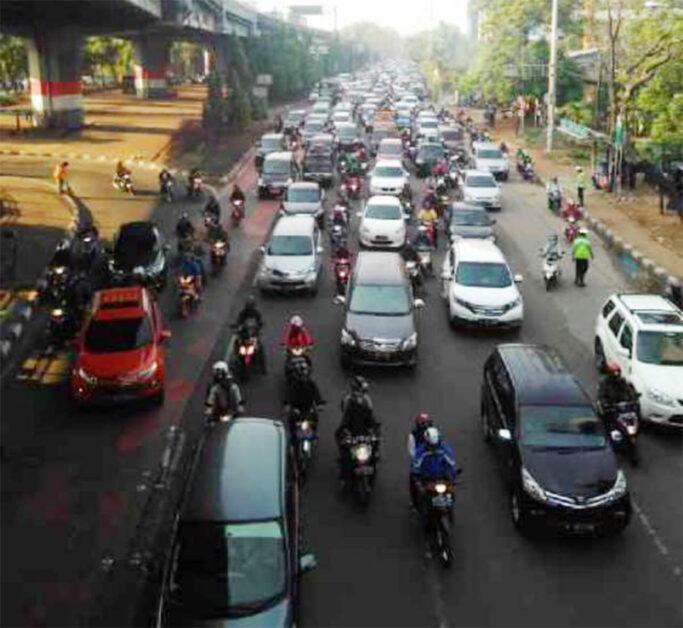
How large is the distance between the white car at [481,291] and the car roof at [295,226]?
429 centimetres

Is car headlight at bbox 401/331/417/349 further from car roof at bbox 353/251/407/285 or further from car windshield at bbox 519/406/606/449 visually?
car windshield at bbox 519/406/606/449

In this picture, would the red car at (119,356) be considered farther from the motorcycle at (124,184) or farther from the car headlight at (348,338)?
the motorcycle at (124,184)

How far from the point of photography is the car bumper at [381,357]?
55.4 feet

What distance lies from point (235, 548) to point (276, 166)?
29.6 m

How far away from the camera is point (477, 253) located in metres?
21.0

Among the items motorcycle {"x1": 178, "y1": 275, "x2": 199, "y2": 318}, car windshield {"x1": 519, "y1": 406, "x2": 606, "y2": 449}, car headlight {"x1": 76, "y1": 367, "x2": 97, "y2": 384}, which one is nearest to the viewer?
car windshield {"x1": 519, "y1": 406, "x2": 606, "y2": 449}

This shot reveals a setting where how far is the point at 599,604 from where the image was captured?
10086 mm

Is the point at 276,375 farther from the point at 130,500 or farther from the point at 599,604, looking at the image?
the point at 599,604


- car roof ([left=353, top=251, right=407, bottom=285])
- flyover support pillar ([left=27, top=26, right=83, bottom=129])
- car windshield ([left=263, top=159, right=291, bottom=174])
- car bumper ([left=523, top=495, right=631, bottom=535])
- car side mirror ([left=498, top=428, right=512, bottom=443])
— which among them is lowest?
car bumper ([left=523, top=495, right=631, bottom=535])

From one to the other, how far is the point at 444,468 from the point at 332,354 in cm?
759

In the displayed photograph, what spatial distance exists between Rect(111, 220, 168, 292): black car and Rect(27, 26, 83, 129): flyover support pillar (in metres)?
34.7

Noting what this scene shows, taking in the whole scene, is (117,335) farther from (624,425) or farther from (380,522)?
(624,425)

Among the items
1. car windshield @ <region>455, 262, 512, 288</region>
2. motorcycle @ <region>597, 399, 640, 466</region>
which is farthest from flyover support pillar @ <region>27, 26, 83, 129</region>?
motorcycle @ <region>597, 399, 640, 466</region>

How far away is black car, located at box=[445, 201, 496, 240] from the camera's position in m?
27.1
